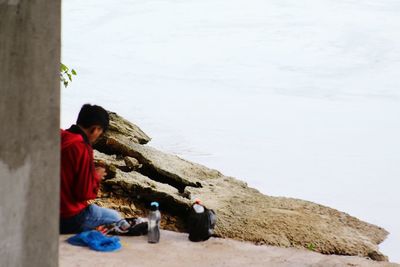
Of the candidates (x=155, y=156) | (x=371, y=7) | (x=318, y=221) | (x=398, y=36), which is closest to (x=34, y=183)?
(x=318, y=221)

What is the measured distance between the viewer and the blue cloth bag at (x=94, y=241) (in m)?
6.45

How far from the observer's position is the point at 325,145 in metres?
26.0

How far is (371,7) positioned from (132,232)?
53496mm

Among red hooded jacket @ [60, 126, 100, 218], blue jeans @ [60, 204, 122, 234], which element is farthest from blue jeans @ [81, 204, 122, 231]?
red hooded jacket @ [60, 126, 100, 218]

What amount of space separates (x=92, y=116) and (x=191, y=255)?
1.47 m

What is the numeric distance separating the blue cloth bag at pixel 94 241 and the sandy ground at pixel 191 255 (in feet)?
0.21

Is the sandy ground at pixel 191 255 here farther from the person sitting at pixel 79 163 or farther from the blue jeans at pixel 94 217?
the person sitting at pixel 79 163

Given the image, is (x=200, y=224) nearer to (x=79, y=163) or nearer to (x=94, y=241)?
(x=94, y=241)

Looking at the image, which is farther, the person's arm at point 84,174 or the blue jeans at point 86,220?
the blue jeans at point 86,220

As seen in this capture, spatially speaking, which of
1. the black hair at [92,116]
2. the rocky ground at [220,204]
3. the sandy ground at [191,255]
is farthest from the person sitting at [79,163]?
the rocky ground at [220,204]

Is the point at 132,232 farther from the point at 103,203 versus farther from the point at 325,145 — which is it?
the point at 325,145

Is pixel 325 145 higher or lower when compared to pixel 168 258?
lower

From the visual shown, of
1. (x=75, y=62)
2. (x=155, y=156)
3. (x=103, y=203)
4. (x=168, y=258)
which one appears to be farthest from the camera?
(x=75, y=62)

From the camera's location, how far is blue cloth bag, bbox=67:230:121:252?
21.2 feet
